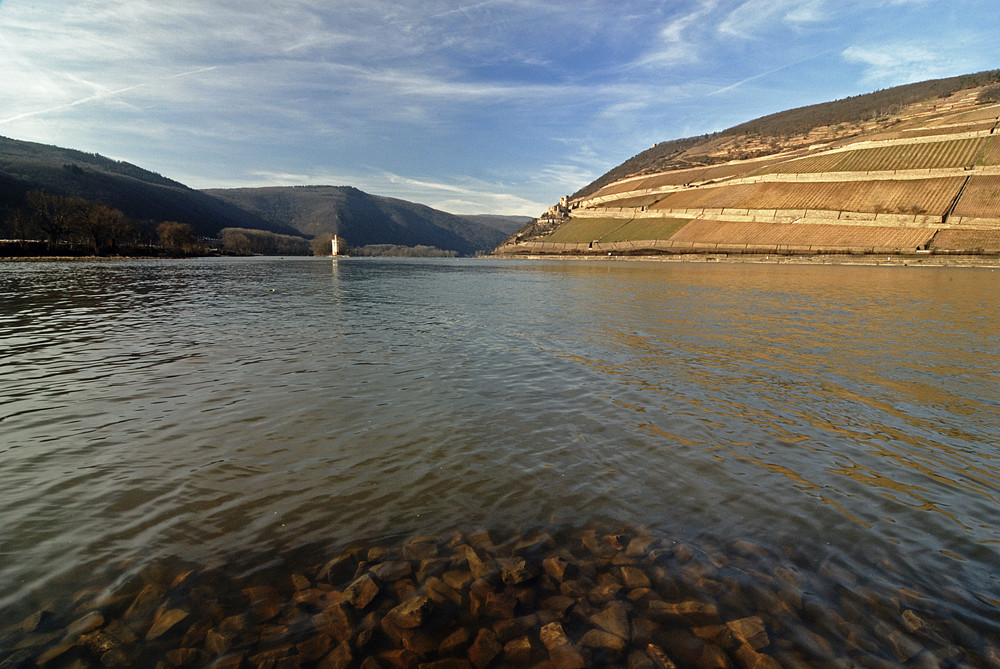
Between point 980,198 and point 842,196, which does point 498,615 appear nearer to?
point 980,198

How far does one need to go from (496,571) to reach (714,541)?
2.93 m

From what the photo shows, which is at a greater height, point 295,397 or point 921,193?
point 921,193

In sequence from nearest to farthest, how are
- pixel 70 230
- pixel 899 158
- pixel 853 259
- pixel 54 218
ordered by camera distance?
pixel 853 259 < pixel 54 218 < pixel 70 230 < pixel 899 158

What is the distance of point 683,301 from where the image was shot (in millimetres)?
34281

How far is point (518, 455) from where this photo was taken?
28.0ft

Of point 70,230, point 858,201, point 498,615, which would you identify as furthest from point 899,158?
point 70,230

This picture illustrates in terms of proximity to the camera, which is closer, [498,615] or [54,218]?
[498,615]

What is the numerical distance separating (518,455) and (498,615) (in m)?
3.90

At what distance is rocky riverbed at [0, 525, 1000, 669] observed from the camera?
4152 mm

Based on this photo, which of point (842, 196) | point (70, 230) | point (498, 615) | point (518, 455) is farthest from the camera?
point (842, 196)

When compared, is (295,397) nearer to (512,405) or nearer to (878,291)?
(512,405)

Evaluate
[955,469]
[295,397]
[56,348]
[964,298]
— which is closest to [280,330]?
[56,348]

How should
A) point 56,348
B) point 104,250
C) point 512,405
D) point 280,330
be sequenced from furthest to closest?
point 104,250
point 280,330
point 56,348
point 512,405

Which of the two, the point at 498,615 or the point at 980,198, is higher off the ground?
the point at 980,198
